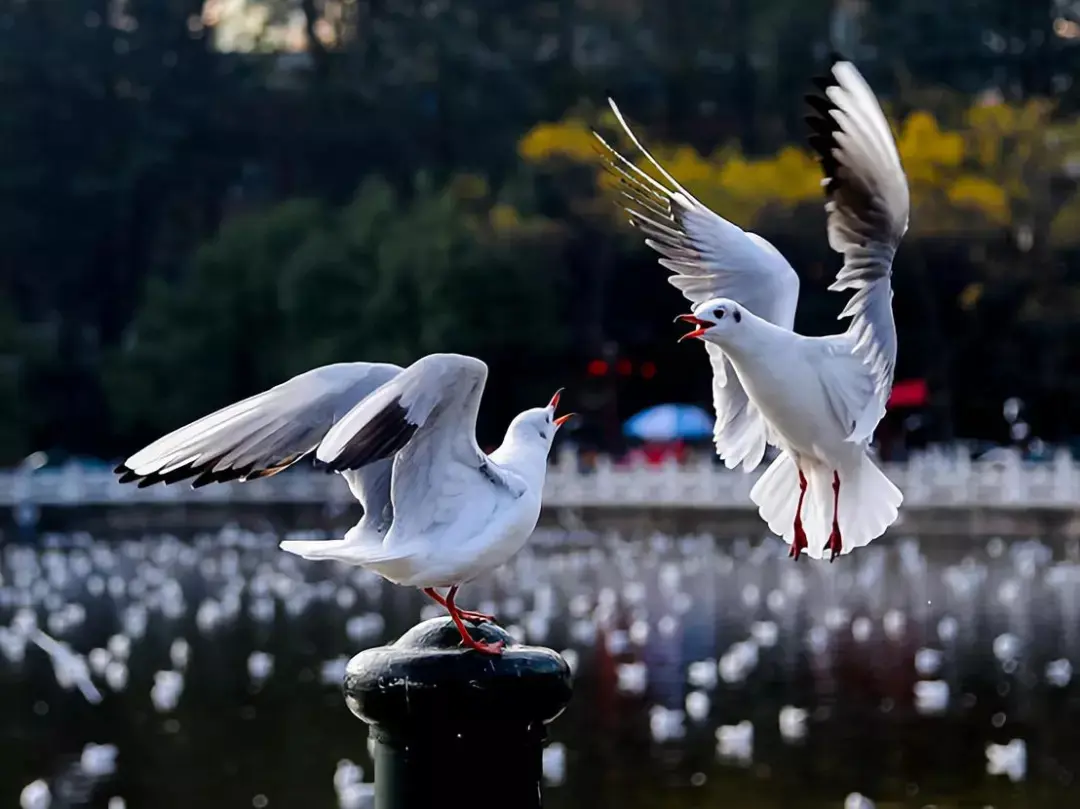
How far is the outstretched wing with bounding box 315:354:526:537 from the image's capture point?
3676mm

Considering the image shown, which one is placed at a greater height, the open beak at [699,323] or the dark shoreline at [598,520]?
the open beak at [699,323]

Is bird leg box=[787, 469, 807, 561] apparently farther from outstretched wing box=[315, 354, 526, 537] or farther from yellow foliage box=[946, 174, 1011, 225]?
yellow foliage box=[946, 174, 1011, 225]

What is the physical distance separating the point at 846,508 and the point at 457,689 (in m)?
1.97

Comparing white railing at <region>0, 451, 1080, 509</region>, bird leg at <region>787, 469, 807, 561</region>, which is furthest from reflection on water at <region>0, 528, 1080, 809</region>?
bird leg at <region>787, 469, 807, 561</region>

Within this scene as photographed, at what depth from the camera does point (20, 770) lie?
571 inches

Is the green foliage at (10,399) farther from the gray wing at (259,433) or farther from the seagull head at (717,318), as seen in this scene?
the gray wing at (259,433)

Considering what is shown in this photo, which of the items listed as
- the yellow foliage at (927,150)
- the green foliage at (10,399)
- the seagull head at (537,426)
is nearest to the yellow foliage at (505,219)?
the yellow foliage at (927,150)

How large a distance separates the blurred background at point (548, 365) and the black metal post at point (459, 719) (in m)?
9.34

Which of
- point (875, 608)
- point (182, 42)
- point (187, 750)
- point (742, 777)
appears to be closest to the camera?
point (742, 777)

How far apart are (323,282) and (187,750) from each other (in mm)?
16492

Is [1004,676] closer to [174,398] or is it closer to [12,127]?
[174,398]

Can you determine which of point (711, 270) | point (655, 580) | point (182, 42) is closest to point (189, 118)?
point (182, 42)

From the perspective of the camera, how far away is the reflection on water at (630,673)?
1370cm

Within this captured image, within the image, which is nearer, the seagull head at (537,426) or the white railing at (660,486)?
the seagull head at (537,426)
